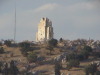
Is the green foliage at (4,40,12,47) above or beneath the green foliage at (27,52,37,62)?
above

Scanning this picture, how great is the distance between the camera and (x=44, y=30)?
111m

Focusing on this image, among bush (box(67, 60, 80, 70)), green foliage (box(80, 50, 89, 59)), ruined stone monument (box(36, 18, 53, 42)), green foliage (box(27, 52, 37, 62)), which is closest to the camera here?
bush (box(67, 60, 80, 70))

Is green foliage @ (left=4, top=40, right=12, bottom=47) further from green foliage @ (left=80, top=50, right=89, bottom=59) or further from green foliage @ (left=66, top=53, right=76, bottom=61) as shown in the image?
green foliage @ (left=80, top=50, right=89, bottom=59)

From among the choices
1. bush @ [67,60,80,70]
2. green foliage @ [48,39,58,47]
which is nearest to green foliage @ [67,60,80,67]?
bush @ [67,60,80,70]

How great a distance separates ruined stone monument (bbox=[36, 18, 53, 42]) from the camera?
109613 mm

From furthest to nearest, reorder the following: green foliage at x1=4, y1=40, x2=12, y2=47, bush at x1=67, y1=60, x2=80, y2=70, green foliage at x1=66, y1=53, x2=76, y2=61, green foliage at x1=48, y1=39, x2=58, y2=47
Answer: green foliage at x1=4, y1=40, x2=12, y2=47 < green foliage at x1=48, y1=39, x2=58, y2=47 < green foliage at x1=66, y1=53, x2=76, y2=61 < bush at x1=67, y1=60, x2=80, y2=70

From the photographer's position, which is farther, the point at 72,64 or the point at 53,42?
the point at 53,42

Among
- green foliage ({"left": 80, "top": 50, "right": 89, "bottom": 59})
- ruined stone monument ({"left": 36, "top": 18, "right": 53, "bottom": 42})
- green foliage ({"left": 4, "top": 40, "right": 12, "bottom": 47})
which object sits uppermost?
ruined stone monument ({"left": 36, "top": 18, "right": 53, "bottom": 42})

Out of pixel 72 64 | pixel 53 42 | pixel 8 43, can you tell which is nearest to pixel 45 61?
pixel 72 64

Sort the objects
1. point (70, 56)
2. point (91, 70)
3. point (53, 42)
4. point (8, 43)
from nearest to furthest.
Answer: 1. point (91, 70)
2. point (70, 56)
3. point (53, 42)
4. point (8, 43)

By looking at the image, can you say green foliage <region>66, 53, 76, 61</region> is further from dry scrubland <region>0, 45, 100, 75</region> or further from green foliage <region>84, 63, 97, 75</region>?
green foliage <region>84, 63, 97, 75</region>

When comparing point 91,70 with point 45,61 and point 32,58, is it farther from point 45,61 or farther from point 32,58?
point 45,61

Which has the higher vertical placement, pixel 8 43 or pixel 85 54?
pixel 8 43

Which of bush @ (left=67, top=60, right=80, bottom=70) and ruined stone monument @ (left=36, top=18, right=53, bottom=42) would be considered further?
ruined stone monument @ (left=36, top=18, right=53, bottom=42)
